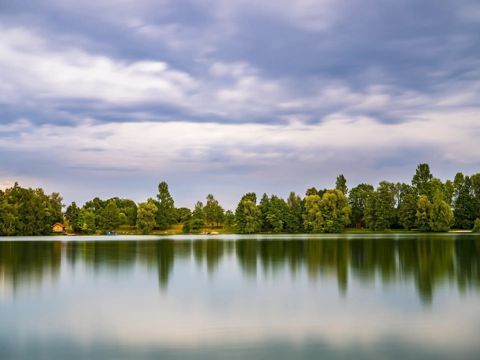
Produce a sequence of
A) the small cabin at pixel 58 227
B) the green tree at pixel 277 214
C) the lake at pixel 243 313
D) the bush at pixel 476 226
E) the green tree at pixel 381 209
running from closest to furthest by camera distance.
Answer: the lake at pixel 243 313 < the bush at pixel 476 226 < the green tree at pixel 381 209 < the green tree at pixel 277 214 < the small cabin at pixel 58 227

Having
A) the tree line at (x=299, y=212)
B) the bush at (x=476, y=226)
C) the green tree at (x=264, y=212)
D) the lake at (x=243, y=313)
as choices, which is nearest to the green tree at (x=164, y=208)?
the tree line at (x=299, y=212)

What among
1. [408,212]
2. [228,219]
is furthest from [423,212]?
[228,219]

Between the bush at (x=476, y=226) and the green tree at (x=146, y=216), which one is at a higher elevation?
the green tree at (x=146, y=216)

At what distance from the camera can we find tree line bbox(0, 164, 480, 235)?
108m

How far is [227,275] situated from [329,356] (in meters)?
17.9

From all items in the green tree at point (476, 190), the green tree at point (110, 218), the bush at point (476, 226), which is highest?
the green tree at point (476, 190)

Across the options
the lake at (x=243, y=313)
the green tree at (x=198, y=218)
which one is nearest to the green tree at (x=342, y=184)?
the green tree at (x=198, y=218)

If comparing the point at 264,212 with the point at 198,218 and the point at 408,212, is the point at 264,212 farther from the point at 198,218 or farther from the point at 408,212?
the point at 408,212

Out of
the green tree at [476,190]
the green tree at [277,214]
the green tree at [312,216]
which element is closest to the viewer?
the green tree at [476,190]

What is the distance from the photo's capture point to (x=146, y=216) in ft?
395

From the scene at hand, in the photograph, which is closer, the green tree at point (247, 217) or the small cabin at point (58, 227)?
the green tree at point (247, 217)

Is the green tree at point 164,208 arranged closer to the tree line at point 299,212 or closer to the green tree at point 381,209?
the tree line at point 299,212

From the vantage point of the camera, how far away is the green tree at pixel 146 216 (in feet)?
394

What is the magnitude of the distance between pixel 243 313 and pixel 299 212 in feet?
336
